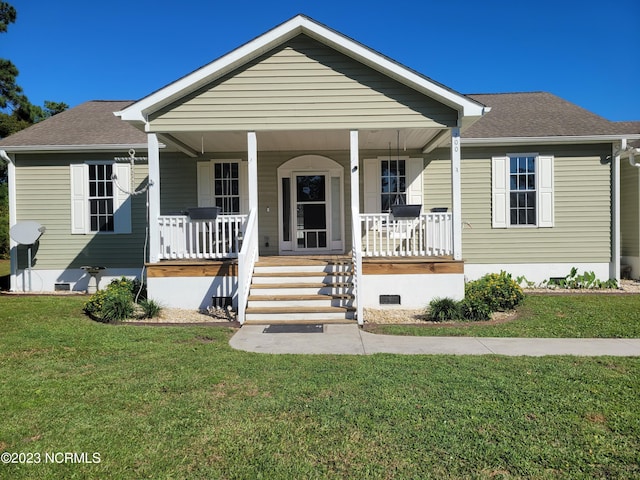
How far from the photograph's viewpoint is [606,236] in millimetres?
10352

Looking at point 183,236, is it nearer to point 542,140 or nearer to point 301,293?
point 301,293

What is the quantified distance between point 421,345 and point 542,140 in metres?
7.03

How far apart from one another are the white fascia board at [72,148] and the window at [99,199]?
1.22 ft

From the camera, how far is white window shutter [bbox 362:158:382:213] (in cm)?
1066

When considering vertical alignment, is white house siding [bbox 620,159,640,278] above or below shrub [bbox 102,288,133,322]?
above

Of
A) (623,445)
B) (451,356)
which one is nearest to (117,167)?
(451,356)

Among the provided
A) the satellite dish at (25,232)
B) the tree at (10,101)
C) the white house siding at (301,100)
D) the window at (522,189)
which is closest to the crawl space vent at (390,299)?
the white house siding at (301,100)

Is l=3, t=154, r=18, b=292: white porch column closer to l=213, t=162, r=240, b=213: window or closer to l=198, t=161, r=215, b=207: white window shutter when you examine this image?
l=198, t=161, r=215, b=207: white window shutter

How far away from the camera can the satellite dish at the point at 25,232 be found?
32.6 feet

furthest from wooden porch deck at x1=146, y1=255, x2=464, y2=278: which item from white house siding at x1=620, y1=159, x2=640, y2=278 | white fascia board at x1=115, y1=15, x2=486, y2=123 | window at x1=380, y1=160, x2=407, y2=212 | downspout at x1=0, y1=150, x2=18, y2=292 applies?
white house siding at x1=620, y1=159, x2=640, y2=278

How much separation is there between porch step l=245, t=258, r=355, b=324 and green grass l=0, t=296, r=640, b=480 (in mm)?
1994

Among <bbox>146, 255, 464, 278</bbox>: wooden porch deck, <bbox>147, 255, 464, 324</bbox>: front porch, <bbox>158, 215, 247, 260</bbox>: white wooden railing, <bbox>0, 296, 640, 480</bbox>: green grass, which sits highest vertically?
<bbox>158, 215, 247, 260</bbox>: white wooden railing

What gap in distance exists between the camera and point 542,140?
32.9ft

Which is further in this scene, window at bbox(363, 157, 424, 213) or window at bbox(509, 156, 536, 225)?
window at bbox(363, 157, 424, 213)
